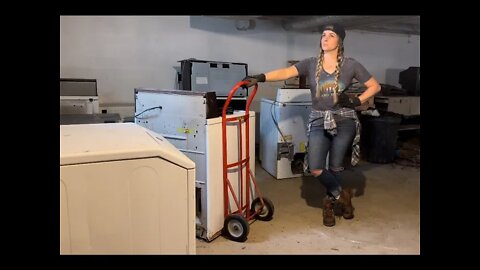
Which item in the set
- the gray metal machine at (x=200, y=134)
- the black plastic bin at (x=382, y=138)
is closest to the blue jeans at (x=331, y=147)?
the gray metal machine at (x=200, y=134)

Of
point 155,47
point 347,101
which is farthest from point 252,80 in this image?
point 155,47

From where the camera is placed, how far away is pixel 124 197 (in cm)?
119

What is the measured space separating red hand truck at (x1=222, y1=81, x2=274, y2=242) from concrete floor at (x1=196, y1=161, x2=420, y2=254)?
64mm

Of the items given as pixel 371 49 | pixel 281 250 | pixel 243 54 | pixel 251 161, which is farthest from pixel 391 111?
pixel 281 250

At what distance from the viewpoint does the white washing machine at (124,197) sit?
1121 mm

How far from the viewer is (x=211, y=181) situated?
2.26 meters

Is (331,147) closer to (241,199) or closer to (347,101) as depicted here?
(347,101)

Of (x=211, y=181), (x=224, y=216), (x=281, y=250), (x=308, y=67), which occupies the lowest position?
(x=281, y=250)

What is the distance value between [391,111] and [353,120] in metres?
2.39

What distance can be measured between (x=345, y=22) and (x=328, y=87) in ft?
6.52

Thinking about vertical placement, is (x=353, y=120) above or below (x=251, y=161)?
above

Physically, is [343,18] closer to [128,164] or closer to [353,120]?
[353,120]

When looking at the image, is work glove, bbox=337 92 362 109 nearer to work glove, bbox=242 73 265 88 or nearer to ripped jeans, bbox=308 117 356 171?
ripped jeans, bbox=308 117 356 171

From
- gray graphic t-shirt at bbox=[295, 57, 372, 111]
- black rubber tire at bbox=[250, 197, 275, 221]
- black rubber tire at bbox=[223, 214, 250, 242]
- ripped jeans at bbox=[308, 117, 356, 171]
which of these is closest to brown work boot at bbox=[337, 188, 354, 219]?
ripped jeans at bbox=[308, 117, 356, 171]
